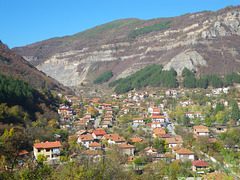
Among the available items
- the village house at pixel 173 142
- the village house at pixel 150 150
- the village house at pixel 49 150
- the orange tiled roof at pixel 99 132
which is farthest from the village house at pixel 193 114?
the village house at pixel 49 150

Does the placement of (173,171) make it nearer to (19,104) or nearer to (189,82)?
(19,104)

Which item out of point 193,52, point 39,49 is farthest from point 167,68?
point 39,49

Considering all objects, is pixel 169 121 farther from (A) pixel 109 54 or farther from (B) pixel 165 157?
(A) pixel 109 54

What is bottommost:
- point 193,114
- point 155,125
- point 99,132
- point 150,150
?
point 150,150

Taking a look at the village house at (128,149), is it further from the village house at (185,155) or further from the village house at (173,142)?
the village house at (173,142)

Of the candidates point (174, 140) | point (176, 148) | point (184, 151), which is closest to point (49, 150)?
point (176, 148)
